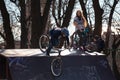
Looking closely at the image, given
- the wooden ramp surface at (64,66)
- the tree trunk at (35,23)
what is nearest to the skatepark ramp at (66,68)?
the wooden ramp surface at (64,66)

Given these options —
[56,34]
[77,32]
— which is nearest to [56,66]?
[56,34]

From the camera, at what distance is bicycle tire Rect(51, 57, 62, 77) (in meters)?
16.3

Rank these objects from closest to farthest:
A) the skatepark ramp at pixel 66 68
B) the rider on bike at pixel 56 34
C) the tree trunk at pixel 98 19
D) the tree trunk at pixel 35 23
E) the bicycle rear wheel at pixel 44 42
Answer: the rider on bike at pixel 56 34, the skatepark ramp at pixel 66 68, the bicycle rear wheel at pixel 44 42, the tree trunk at pixel 35 23, the tree trunk at pixel 98 19

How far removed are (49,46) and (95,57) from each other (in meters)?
3.00

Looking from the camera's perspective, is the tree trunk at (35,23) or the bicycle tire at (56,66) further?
the tree trunk at (35,23)

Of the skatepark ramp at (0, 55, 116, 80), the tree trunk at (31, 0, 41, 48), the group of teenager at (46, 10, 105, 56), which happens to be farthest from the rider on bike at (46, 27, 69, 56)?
the tree trunk at (31, 0, 41, 48)

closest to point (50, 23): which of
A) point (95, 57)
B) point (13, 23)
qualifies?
point (13, 23)

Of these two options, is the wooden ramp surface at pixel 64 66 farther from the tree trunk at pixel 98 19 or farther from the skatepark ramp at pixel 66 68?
the tree trunk at pixel 98 19

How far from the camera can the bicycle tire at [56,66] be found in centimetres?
1634

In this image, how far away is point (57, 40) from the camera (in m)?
15.9

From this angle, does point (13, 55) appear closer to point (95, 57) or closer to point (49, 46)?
point (49, 46)

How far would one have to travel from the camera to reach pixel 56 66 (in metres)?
16.4

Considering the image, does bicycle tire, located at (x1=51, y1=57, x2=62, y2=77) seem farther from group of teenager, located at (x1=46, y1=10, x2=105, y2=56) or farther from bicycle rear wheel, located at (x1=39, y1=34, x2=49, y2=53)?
bicycle rear wheel, located at (x1=39, y1=34, x2=49, y2=53)

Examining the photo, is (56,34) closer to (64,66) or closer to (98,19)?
(64,66)
